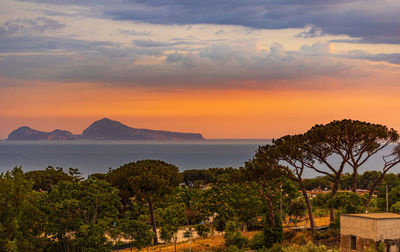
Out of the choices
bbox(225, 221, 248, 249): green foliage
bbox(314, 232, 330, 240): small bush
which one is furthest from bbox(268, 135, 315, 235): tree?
bbox(225, 221, 248, 249): green foliage

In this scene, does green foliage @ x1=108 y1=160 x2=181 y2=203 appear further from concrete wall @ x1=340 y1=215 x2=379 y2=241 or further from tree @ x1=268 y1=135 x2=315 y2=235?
concrete wall @ x1=340 y1=215 x2=379 y2=241

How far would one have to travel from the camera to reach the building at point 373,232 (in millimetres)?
22516

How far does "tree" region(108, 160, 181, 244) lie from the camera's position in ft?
127

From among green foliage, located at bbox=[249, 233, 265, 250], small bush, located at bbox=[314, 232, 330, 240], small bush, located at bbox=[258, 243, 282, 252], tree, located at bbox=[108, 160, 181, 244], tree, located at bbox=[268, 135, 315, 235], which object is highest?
tree, located at bbox=[268, 135, 315, 235]

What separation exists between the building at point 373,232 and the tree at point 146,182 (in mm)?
18816

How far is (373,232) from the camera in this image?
74.2ft

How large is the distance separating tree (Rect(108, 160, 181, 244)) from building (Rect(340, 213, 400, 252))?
18.8 m

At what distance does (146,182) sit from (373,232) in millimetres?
21208

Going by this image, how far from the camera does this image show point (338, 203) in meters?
31.3

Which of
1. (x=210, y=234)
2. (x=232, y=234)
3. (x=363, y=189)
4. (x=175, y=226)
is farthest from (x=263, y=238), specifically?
(x=363, y=189)

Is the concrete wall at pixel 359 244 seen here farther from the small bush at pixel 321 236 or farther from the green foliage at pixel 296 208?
the green foliage at pixel 296 208

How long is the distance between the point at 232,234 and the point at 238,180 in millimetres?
4724

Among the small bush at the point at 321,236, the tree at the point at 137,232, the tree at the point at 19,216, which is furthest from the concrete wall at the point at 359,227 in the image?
the tree at the point at 19,216

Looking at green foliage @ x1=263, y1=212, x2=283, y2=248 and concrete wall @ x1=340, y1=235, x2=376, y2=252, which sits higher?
concrete wall @ x1=340, y1=235, x2=376, y2=252
